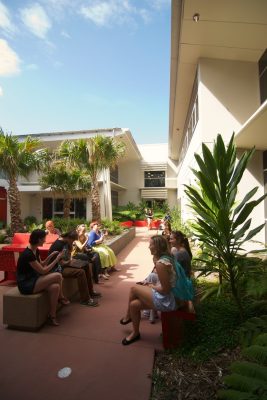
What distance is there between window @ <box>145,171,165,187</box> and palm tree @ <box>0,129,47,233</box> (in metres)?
17.0

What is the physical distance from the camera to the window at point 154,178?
2839 centimetres

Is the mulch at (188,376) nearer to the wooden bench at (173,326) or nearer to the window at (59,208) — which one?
the wooden bench at (173,326)

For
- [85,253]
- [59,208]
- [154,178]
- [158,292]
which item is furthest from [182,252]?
[154,178]

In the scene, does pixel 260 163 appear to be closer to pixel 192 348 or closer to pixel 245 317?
pixel 245 317

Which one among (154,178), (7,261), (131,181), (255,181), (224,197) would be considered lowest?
(7,261)

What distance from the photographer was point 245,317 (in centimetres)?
362

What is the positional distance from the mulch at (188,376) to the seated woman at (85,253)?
3189 mm

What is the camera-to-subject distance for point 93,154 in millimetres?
12781

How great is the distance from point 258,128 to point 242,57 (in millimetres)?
3528

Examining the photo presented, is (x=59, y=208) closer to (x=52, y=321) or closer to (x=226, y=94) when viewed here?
(x=226, y=94)

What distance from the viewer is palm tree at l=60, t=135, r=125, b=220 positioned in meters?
12.9

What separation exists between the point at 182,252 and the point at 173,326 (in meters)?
1.51

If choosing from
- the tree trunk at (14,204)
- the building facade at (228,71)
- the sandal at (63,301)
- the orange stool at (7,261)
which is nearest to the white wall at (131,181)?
the tree trunk at (14,204)

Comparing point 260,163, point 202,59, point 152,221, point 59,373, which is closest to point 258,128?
point 260,163
